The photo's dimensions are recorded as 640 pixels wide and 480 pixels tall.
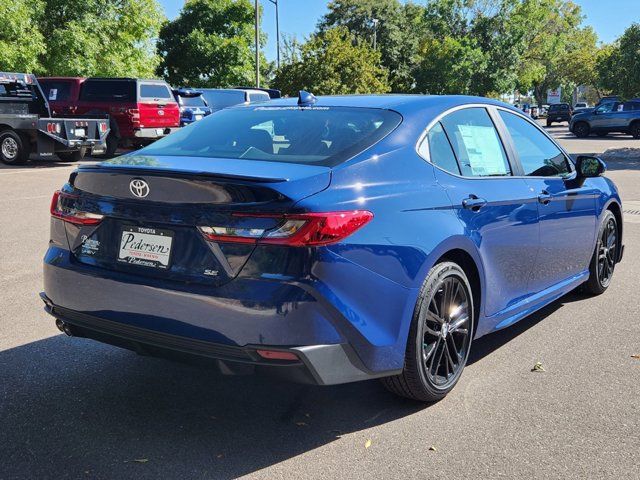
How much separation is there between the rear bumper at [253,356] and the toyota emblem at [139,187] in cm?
59

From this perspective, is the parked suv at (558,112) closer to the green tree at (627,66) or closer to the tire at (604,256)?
the green tree at (627,66)

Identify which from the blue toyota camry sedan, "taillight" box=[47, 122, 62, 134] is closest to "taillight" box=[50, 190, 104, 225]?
the blue toyota camry sedan

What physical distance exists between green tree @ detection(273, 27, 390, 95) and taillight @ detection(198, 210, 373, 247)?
32.0 meters

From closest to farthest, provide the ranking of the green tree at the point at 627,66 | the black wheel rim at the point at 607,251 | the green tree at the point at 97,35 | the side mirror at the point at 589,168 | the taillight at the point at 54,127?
the side mirror at the point at 589,168, the black wheel rim at the point at 607,251, the taillight at the point at 54,127, the green tree at the point at 627,66, the green tree at the point at 97,35

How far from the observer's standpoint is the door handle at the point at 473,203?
3675 mm

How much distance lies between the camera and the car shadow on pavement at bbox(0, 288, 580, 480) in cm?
298

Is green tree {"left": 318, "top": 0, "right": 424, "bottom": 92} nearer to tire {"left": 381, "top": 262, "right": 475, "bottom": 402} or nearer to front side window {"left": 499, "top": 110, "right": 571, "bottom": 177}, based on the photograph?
front side window {"left": 499, "top": 110, "right": 571, "bottom": 177}

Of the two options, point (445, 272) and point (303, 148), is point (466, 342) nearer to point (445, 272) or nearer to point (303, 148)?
point (445, 272)

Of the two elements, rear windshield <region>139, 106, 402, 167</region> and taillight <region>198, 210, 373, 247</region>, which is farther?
rear windshield <region>139, 106, 402, 167</region>

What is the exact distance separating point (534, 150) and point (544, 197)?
47cm

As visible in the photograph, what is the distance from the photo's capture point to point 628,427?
3.38 metres

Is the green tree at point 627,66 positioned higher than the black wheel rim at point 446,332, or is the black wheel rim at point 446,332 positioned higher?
the green tree at point 627,66

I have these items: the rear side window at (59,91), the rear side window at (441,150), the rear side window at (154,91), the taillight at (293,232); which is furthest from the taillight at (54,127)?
the taillight at (293,232)

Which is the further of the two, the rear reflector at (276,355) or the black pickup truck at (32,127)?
the black pickup truck at (32,127)
